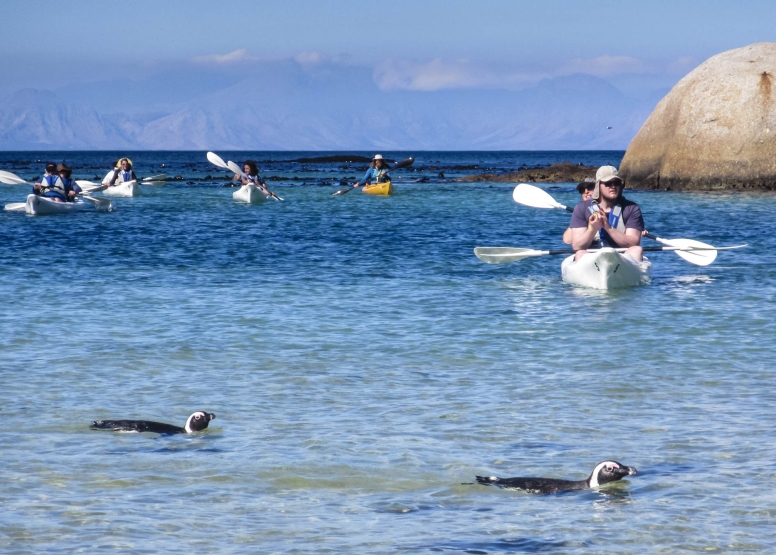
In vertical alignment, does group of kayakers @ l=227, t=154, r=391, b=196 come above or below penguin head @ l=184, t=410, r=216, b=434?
above

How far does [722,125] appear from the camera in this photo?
1705 inches

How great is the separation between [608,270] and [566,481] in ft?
32.6

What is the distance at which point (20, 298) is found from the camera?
16.8 metres

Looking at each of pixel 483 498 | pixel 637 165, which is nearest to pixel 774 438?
pixel 483 498

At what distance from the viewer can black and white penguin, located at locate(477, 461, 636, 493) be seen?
717cm

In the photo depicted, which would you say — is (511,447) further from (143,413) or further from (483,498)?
(143,413)

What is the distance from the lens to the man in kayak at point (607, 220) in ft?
52.1

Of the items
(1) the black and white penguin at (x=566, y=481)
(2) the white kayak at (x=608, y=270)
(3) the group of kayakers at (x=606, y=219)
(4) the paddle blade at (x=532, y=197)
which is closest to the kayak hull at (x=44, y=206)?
(4) the paddle blade at (x=532, y=197)

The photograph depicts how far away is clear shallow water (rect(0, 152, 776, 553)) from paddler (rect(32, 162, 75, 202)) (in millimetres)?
13462

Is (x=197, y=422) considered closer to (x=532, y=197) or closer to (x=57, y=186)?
(x=532, y=197)

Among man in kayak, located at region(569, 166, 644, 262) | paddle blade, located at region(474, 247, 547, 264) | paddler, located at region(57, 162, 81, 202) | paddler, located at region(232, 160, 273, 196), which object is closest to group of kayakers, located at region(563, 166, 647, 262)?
man in kayak, located at region(569, 166, 644, 262)

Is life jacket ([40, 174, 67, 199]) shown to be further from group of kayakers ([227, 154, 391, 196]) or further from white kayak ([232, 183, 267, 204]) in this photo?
white kayak ([232, 183, 267, 204])

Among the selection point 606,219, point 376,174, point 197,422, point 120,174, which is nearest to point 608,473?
point 197,422

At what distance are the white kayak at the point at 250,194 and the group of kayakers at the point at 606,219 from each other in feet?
89.0
